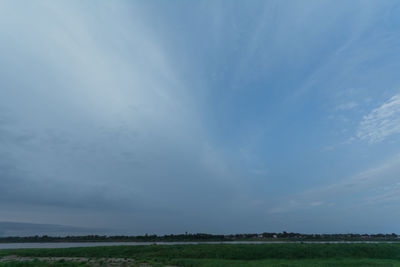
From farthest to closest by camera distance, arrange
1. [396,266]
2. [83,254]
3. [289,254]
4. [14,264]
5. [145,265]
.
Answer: [83,254] < [289,254] < [145,265] < [396,266] < [14,264]

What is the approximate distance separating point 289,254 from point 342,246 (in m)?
12.7

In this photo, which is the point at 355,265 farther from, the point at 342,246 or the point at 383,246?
the point at 383,246

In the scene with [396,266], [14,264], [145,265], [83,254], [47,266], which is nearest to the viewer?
[14,264]

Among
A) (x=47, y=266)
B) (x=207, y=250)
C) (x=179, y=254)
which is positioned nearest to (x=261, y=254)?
(x=207, y=250)

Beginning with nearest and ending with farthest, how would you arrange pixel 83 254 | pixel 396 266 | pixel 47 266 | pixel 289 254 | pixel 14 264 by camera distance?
pixel 14 264
pixel 47 266
pixel 396 266
pixel 289 254
pixel 83 254

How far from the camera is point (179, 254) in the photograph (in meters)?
38.9

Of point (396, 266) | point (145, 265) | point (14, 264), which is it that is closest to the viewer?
point (14, 264)

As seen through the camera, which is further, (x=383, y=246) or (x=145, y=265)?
(x=383, y=246)

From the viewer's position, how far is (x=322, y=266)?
26.5 metres

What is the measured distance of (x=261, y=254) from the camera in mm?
39281

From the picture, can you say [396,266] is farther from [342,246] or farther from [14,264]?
[14,264]

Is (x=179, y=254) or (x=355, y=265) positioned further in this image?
(x=179, y=254)

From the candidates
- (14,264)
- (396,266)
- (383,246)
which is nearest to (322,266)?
(396,266)

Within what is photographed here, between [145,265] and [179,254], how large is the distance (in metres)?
11.9
